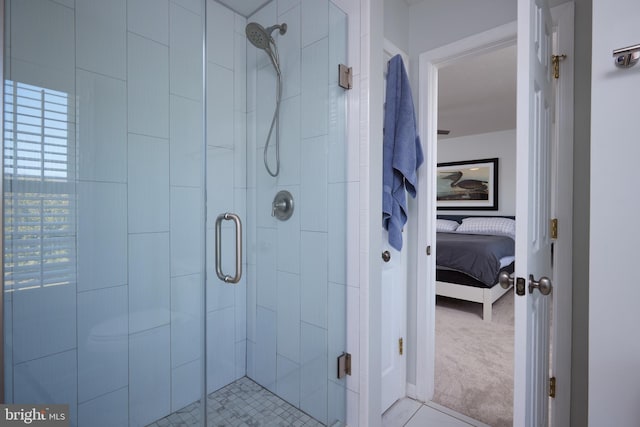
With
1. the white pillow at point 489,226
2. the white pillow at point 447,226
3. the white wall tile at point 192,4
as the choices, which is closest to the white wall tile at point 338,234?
the white wall tile at point 192,4

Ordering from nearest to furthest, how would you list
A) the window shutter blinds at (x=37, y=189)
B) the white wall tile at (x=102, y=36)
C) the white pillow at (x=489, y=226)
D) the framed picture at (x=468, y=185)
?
the window shutter blinds at (x=37, y=189) → the white wall tile at (x=102, y=36) → the white pillow at (x=489, y=226) → the framed picture at (x=468, y=185)

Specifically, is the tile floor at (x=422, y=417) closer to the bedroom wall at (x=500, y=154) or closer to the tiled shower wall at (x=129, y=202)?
the tiled shower wall at (x=129, y=202)

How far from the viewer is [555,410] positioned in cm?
147

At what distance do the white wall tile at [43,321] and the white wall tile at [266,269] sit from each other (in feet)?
2.41

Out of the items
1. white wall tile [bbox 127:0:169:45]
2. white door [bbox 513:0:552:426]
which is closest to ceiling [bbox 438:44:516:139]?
white door [bbox 513:0:552:426]

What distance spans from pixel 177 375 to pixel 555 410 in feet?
5.85

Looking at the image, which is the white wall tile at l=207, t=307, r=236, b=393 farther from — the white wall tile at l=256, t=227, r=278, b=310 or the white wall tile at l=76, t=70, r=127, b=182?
the white wall tile at l=76, t=70, r=127, b=182

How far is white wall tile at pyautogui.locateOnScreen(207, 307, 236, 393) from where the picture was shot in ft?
4.54

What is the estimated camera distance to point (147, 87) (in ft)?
4.27

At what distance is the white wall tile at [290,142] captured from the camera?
1.49 m

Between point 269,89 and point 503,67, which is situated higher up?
→ point 503,67

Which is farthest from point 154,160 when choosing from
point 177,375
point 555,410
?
point 555,410

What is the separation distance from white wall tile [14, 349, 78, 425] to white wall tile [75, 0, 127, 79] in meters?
1.08

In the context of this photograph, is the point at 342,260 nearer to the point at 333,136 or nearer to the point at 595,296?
the point at 333,136
